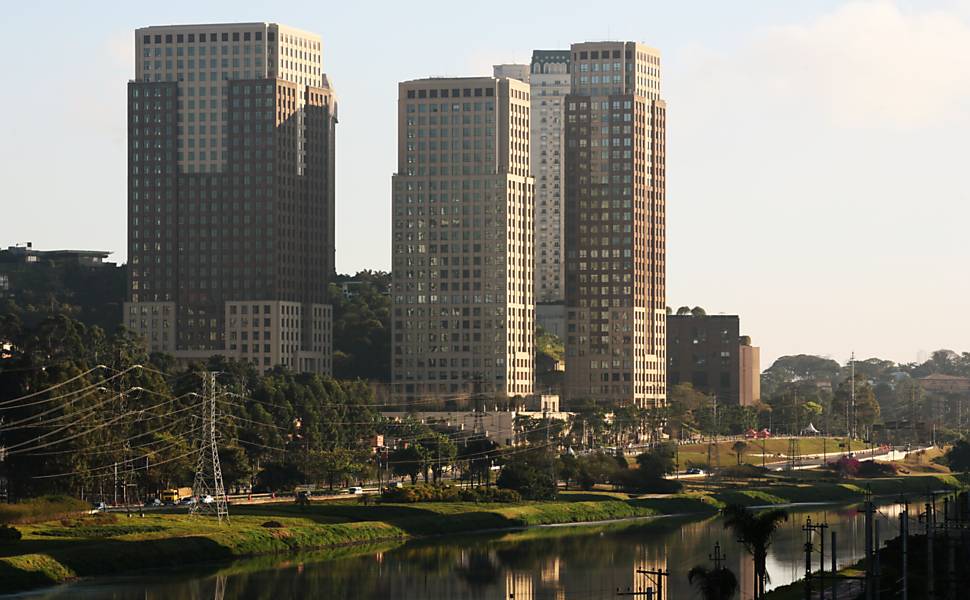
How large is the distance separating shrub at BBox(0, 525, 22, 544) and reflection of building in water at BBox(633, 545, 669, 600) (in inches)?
2111

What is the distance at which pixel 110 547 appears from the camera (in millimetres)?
171750

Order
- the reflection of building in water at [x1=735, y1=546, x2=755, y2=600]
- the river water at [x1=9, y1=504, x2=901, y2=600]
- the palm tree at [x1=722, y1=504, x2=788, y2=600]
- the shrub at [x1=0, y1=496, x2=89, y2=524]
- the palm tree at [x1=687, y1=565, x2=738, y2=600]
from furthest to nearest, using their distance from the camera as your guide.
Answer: the shrub at [x1=0, y1=496, x2=89, y2=524] → the reflection of building in water at [x1=735, y1=546, x2=755, y2=600] → the river water at [x1=9, y1=504, x2=901, y2=600] → the palm tree at [x1=722, y1=504, x2=788, y2=600] → the palm tree at [x1=687, y1=565, x2=738, y2=600]

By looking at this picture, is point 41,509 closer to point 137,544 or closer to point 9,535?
point 137,544

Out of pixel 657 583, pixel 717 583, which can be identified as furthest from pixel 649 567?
pixel 717 583

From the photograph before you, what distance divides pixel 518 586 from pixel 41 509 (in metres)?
49.1

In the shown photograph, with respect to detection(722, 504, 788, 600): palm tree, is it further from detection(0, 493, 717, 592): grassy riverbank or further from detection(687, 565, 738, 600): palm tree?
detection(0, 493, 717, 592): grassy riverbank

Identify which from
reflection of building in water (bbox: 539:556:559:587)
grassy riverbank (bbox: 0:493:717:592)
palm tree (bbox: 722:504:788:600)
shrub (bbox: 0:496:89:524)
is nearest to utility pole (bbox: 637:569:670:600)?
palm tree (bbox: 722:504:788:600)

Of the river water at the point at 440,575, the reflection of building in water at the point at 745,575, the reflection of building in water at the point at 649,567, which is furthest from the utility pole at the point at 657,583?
the reflection of building in water at the point at 745,575

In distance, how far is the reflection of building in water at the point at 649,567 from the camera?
165 m

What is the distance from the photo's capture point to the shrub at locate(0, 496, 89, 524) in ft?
593

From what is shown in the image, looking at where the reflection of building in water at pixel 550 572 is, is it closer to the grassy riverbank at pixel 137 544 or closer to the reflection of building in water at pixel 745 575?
the reflection of building in water at pixel 745 575

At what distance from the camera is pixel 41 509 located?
18550 cm

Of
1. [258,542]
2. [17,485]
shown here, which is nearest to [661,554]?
[258,542]

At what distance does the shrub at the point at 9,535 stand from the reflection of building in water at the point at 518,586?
42641mm
